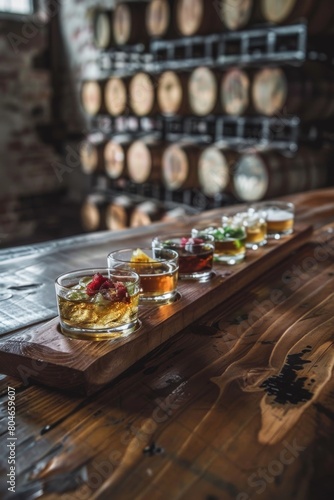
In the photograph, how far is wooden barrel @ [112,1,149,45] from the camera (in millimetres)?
5391

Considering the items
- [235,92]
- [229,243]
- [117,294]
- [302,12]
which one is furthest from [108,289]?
[235,92]

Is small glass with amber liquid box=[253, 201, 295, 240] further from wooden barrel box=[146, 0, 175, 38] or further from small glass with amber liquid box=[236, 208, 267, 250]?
wooden barrel box=[146, 0, 175, 38]

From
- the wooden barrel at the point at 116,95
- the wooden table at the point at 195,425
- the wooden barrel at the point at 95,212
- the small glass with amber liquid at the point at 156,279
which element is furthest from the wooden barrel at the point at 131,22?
the wooden table at the point at 195,425

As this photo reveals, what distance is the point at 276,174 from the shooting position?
4.20 meters

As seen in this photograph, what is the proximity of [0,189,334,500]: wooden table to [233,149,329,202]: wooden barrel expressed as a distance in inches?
122

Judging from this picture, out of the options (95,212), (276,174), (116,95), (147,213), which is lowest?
(95,212)

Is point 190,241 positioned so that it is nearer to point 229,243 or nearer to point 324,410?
point 229,243

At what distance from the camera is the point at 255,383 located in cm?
97

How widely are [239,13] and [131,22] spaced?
5.12 ft

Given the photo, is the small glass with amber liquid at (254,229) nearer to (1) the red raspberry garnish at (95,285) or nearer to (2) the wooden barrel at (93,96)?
(1) the red raspberry garnish at (95,285)

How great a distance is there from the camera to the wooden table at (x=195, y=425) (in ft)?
2.34

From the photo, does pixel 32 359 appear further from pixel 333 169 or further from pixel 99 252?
pixel 333 169

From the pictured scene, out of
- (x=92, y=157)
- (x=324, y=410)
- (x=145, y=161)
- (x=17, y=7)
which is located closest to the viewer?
(x=324, y=410)

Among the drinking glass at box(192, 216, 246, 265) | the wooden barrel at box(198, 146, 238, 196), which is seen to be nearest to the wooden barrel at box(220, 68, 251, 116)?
the wooden barrel at box(198, 146, 238, 196)
